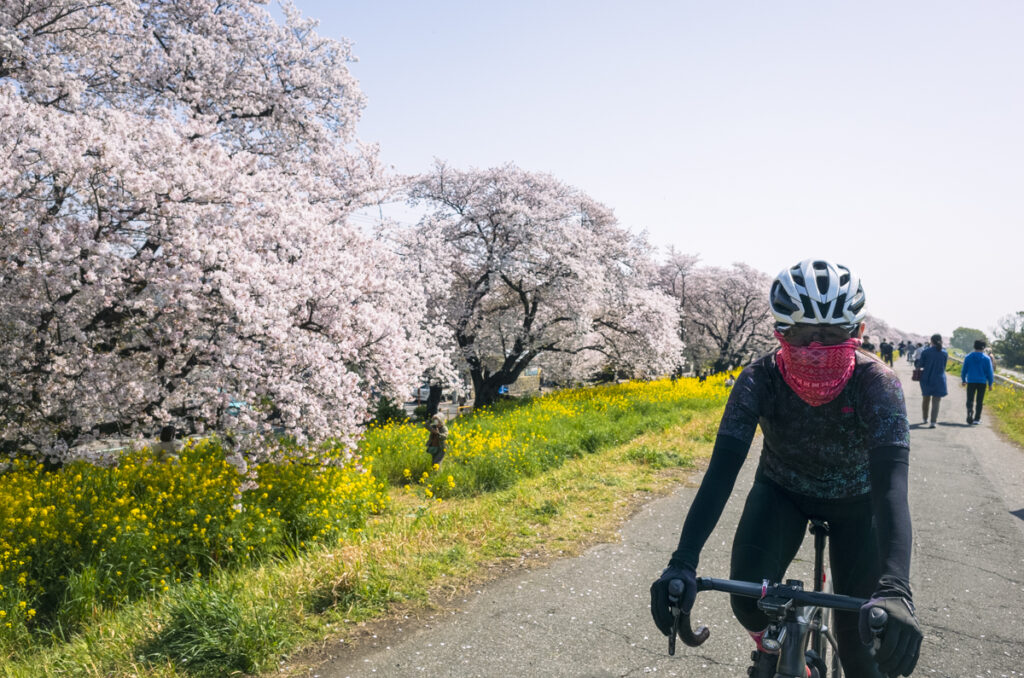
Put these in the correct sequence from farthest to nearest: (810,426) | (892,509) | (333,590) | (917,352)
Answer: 1. (917,352)
2. (333,590)
3. (810,426)
4. (892,509)

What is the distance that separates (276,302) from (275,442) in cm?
181

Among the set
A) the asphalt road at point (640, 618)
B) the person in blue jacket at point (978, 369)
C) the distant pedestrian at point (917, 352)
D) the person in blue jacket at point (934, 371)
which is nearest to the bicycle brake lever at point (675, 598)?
the asphalt road at point (640, 618)

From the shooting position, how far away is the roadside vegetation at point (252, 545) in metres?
4.13

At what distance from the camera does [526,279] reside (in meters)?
21.3

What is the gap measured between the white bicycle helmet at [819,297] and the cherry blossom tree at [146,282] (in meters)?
6.13

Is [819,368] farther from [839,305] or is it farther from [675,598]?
[675,598]

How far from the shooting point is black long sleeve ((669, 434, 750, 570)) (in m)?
2.24

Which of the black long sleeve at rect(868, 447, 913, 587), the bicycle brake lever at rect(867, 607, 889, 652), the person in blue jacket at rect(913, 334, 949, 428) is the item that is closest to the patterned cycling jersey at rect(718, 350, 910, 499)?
the black long sleeve at rect(868, 447, 913, 587)

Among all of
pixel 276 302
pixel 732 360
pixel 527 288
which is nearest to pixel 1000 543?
pixel 276 302

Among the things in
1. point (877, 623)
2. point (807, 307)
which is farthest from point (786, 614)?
point (807, 307)

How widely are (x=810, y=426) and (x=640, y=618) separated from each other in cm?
271

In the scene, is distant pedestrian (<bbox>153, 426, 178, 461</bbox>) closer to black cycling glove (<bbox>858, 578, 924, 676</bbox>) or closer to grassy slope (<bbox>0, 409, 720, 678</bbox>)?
grassy slope (<bbox>0, 409, 720, 678</bbox>)

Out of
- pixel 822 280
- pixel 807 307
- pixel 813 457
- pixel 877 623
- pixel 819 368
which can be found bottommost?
pixel 877 623

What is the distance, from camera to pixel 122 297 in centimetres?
695
